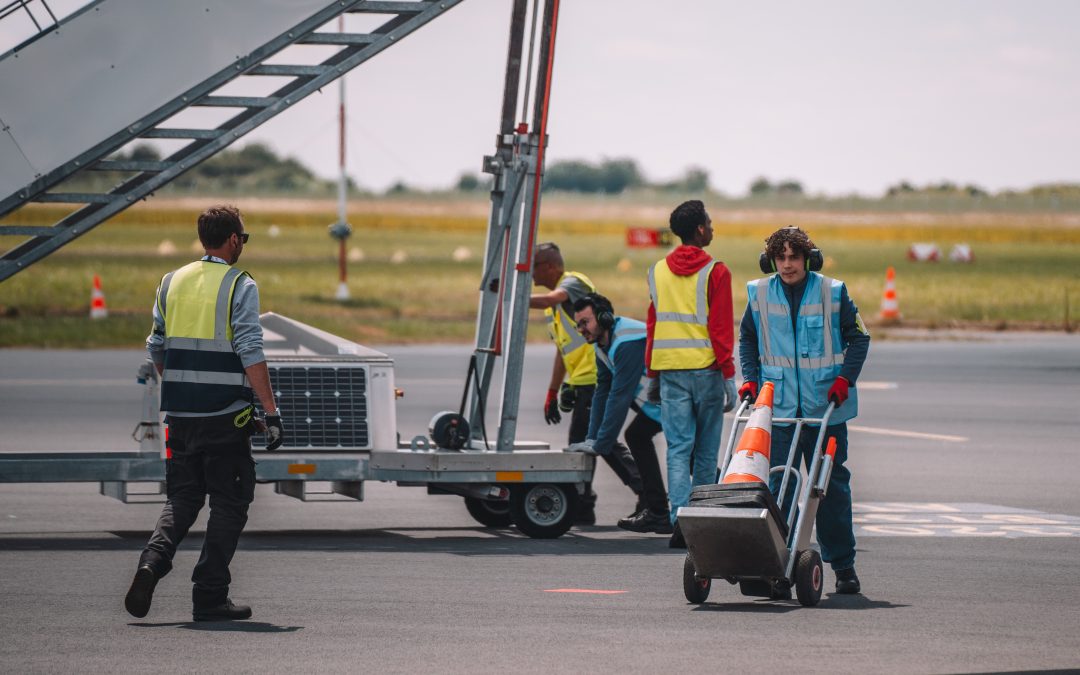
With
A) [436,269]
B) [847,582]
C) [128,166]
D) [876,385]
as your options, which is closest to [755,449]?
[847,582]

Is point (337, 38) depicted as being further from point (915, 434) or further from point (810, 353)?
point (915, 434)

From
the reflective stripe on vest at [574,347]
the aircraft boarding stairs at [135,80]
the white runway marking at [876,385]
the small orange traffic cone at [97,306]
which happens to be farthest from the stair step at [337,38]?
the small orange traffic cone at [97,306]

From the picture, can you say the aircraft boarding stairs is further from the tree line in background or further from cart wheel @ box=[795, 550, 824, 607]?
the tree line in background

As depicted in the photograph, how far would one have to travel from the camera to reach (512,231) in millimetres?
11602

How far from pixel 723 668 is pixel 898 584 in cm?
246

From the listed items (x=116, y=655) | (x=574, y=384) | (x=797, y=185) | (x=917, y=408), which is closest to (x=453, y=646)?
(x=116, y=655)

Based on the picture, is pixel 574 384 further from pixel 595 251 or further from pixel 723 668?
pixel 595 251

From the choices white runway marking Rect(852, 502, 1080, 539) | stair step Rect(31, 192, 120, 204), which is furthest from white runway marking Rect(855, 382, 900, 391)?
stair step Rect(31, 192, 120, 204)

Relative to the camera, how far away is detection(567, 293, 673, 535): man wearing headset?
1113 cm

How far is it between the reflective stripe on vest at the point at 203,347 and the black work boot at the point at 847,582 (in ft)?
9.99

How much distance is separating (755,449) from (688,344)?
191cm

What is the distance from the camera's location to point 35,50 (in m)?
11.4

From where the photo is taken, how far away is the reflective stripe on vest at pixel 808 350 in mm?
8891

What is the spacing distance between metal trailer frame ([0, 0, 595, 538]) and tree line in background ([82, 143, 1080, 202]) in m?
82.7
